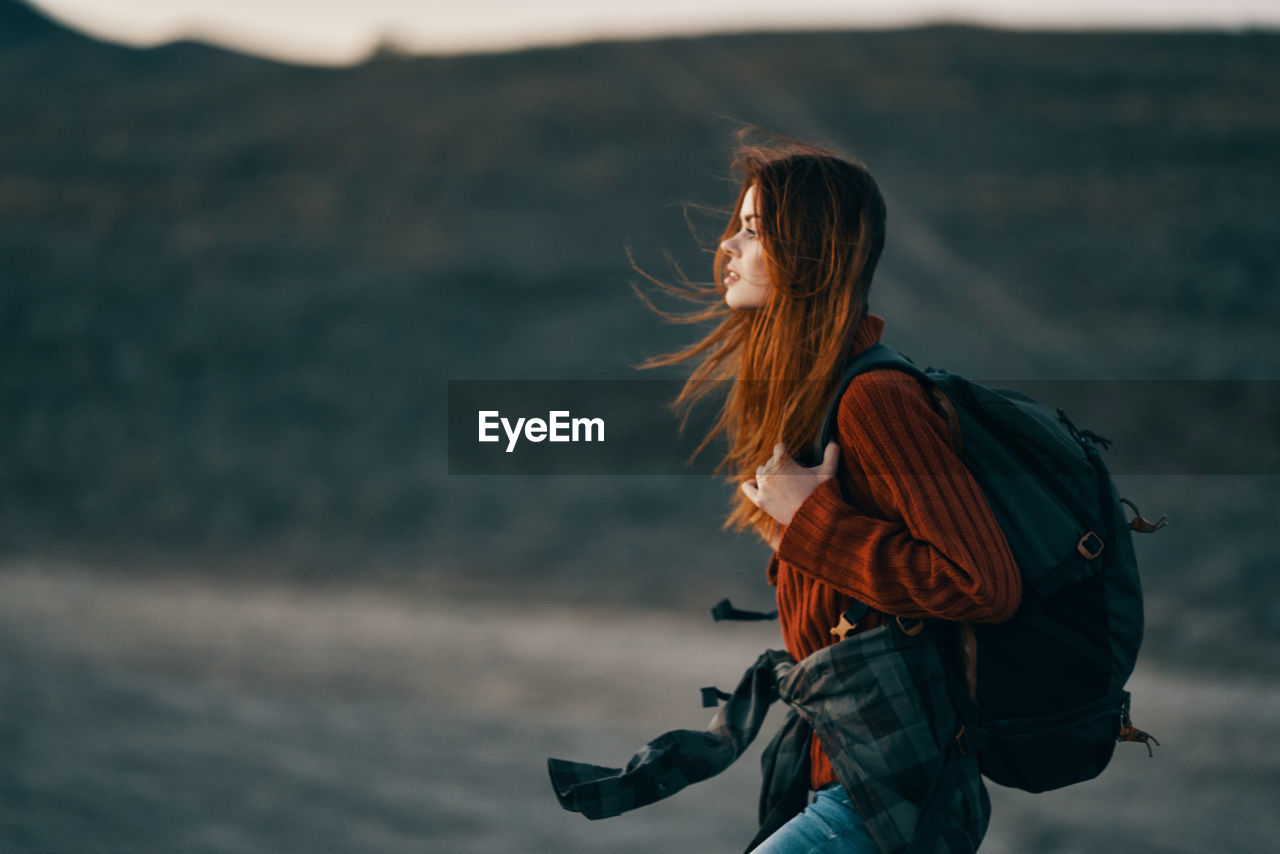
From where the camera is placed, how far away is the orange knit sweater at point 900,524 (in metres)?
1.77

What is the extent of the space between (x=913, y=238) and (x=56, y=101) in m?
24.0

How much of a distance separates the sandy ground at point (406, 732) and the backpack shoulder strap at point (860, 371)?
4.51 m

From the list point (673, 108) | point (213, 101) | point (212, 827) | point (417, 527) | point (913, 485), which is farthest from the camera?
point (213, 101)

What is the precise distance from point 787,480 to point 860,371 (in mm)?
232

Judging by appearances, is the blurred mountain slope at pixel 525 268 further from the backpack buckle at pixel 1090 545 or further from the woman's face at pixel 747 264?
the backpack buckle at pixel 1090 545

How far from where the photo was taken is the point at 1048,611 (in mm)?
1838

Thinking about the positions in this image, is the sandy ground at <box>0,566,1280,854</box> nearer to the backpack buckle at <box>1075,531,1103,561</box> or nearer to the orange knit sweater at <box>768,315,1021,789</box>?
the orange knit sweater at <box>768,315,1021,789</box>

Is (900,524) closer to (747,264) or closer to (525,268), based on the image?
(747,264)

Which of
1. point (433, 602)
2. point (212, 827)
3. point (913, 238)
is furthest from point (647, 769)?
point (913, 238)

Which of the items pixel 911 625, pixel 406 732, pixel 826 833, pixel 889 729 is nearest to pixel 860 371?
pixel 911 625

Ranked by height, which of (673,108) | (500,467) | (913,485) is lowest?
(913,485)

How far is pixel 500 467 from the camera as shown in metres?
18.6

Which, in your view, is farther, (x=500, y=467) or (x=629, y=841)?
(x=500, y=467)

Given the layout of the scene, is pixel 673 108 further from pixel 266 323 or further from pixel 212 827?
pixel 212 827
